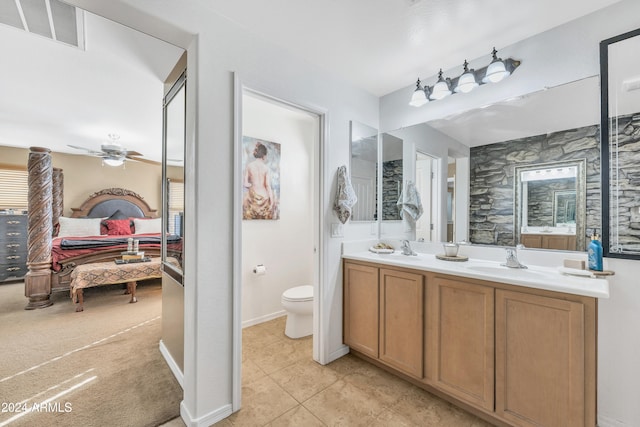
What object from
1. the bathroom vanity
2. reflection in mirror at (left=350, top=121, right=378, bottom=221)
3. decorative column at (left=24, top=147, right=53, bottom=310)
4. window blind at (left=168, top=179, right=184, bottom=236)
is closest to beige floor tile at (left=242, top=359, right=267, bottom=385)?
the bathroom vanity

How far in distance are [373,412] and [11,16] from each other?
3.25 meters

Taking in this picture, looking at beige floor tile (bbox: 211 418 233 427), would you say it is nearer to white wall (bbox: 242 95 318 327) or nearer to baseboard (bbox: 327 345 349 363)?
baseboard (bbox: 327 345 349 363)

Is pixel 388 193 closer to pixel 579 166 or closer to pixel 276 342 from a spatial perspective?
pixel 579 166

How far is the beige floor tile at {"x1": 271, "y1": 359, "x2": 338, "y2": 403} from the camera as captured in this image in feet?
6.04

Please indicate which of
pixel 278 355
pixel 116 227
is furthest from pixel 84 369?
pixel 116 227

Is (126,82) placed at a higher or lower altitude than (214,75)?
higher

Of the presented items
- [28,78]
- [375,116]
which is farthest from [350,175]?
[28,78]

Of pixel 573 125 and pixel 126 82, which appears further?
pixel 126 82

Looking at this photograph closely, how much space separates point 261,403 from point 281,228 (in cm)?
191

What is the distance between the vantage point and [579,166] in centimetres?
161

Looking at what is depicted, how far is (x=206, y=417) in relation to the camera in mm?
1533

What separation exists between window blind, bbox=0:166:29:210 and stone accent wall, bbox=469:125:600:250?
7.18 meters

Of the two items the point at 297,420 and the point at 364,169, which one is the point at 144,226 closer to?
the point at 364,169

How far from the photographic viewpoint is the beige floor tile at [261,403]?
159 cm
